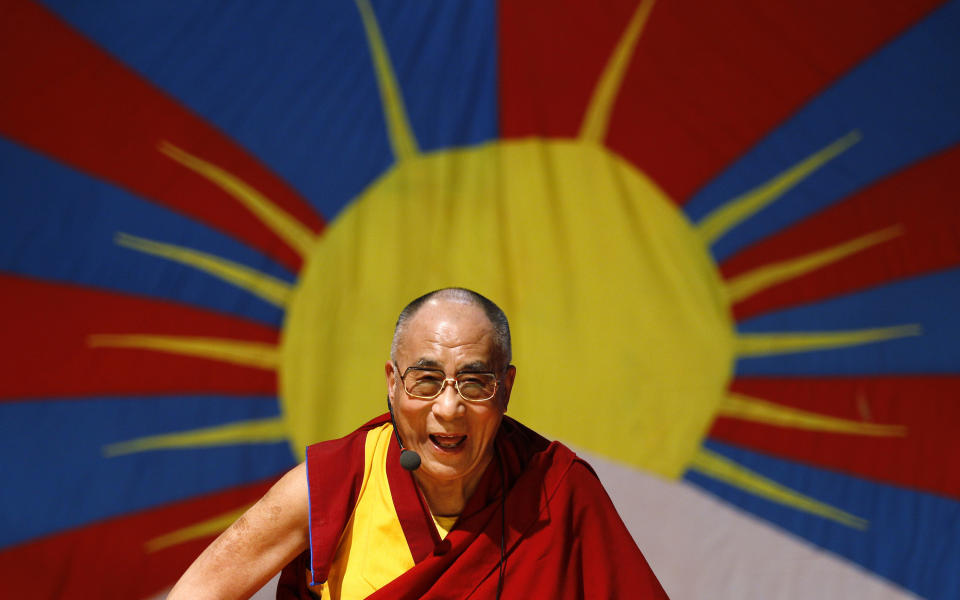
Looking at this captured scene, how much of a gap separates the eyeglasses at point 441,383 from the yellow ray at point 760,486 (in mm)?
1316

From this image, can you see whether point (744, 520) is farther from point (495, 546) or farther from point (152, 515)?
point (152, 515)

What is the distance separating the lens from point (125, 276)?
241 centimetres

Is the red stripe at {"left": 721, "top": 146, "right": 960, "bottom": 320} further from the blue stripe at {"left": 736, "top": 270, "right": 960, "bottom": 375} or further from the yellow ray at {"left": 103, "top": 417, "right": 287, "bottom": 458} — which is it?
the yellow ray at {"left": 103, "top": 417, "right": 287, "bottom": 458}

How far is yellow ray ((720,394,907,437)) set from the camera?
2656 mm

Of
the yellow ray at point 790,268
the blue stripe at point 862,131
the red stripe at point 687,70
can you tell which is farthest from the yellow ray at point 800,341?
the red stripe at point 687,70

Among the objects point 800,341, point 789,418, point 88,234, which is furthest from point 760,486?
point 88,234

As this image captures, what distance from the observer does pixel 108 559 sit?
7.66ft

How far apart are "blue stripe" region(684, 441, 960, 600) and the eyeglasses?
51.7 inches

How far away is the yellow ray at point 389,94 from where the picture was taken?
2.56 meters

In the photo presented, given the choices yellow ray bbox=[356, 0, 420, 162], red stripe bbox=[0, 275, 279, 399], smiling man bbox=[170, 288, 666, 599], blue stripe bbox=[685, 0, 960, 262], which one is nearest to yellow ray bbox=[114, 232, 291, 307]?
red stripe bbox=[0, 275, 279, 399]

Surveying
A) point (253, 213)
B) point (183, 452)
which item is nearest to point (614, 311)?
point (253, 213)

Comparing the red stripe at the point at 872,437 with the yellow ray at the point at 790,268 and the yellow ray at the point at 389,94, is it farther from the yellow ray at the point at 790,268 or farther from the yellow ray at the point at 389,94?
the yellow ray at the point at 389,94

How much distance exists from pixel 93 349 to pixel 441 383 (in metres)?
1.32

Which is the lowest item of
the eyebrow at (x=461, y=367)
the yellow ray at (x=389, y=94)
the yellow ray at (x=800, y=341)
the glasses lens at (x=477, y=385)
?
the glasses lens at (x=477, y=385)
